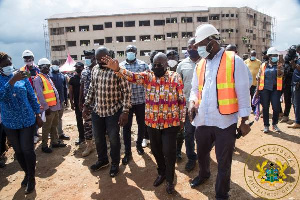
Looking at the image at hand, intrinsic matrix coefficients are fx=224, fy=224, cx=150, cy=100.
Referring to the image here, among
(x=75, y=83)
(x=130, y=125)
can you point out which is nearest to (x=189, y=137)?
(x=130, y=125)

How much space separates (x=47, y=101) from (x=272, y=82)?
5616 millimetres

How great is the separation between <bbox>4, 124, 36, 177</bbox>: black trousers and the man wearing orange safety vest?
1306mm

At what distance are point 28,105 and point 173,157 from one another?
2506mm

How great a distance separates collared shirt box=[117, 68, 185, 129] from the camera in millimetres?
3268

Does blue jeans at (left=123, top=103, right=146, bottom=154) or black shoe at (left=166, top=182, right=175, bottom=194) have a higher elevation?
blue jeans at (left=123, top=103, right=146, bottom=154)

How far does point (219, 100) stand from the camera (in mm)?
2629

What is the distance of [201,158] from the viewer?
3188 millimetres

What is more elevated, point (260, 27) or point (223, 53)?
point (260, 27)

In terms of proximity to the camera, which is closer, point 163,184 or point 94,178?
point 163,184

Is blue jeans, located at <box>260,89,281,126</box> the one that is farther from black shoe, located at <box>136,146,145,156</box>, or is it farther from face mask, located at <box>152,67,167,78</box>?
face mask, located at <box>152,67,167,78</box>

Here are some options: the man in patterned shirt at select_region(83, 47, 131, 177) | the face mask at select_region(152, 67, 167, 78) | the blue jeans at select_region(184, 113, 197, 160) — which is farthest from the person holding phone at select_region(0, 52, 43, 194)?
the blue jeans at select_region(184, 113, 197, 160)

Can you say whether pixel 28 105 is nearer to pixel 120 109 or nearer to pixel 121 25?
pixel 120 109

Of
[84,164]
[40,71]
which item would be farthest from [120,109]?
[40,71]

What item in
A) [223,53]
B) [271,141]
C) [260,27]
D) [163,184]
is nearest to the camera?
[223,53]
